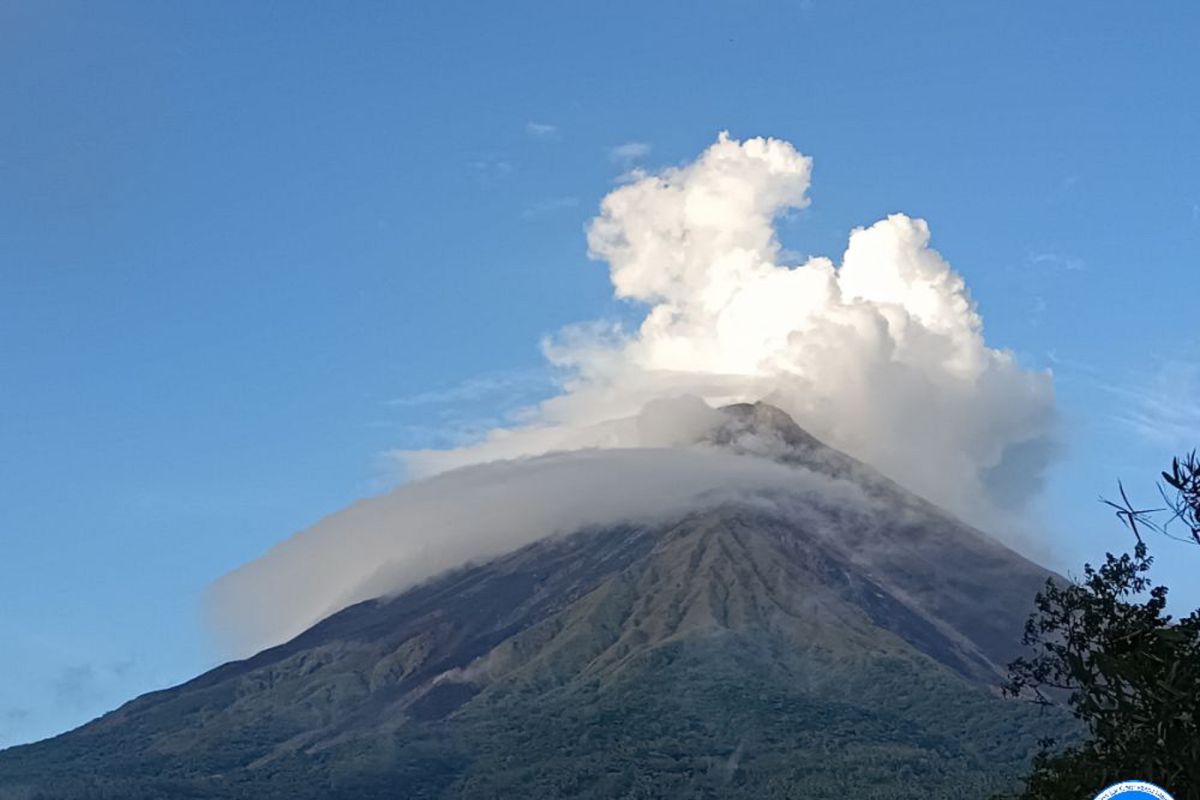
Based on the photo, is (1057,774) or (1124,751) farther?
(1057,774)

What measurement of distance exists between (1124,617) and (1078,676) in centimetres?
548

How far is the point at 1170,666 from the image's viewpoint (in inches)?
Result: 1336

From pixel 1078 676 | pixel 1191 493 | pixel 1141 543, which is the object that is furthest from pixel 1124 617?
pixel 1191 493

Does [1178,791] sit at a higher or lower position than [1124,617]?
lower

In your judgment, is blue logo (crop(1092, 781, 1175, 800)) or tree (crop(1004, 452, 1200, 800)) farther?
tree (crop(1004, 452, 1200, 800))

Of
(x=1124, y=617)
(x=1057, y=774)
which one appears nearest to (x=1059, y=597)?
(x=1124, y=617)

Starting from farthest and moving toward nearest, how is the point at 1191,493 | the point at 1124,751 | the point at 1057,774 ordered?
the point at 1057,774, the point at 1124,751, the point at 1191,493

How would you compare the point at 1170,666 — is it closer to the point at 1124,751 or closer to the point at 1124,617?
the point at 1124,751

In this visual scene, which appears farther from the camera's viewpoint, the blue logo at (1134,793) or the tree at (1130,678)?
the tree at (1130,678)

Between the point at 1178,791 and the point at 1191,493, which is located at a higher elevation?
the point at 1191,493

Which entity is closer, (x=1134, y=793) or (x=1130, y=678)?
(x=1134, y=793)

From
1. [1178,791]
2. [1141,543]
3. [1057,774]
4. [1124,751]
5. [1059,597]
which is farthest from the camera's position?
[1057,774]

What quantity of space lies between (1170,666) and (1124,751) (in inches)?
119

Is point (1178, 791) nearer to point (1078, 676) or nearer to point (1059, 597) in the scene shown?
point (1078, 676)
